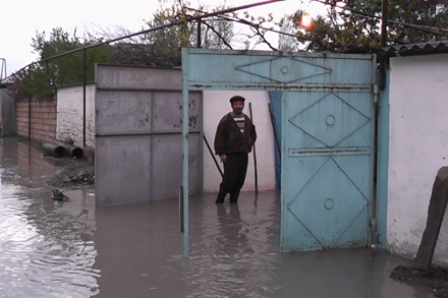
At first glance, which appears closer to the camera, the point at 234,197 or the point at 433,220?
the point at 433,220

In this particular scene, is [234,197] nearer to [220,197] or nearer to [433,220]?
[220,197]

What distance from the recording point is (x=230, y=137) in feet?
31.5

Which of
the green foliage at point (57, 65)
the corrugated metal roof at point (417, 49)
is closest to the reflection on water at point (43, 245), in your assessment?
the corrugated metal roof at point (417, 49)

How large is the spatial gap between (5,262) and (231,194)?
4384 millimetres

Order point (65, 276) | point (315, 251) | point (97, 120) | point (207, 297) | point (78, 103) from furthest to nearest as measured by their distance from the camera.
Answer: point (78, 103) < point (97, 120) < point (315, 251) < point (65, 276) < point (207, 297)

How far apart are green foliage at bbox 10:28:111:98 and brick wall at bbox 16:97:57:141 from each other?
17.5 inches

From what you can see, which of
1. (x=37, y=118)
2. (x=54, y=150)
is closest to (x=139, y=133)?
(x=54, y=150)

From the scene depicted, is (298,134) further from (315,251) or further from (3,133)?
(3,133)

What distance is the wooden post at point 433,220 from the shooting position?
5.83m

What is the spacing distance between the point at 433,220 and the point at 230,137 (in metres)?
4.29

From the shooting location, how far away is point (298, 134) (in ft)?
22.3

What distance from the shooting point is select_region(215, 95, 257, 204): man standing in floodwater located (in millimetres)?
9570

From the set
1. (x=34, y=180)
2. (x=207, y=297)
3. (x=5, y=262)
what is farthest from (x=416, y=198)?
(x=34, y=180)

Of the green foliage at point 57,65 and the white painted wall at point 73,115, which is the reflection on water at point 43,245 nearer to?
the white painted wall at point 73,115
